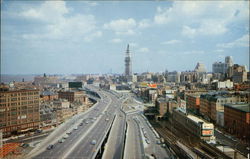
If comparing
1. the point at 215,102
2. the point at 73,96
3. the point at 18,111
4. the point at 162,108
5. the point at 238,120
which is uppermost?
the point at 215,102

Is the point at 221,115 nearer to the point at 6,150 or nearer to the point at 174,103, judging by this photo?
the point at 174,103

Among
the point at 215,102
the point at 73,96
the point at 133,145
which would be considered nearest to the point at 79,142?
the point at 133,145

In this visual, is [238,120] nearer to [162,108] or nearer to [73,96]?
[162,108]

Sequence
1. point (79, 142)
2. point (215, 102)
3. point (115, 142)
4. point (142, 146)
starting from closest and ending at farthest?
point (142, 146) < point (79, 142) < point (115, 142) < point (215, 102)

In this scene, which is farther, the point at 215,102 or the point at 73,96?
the point at 73,96

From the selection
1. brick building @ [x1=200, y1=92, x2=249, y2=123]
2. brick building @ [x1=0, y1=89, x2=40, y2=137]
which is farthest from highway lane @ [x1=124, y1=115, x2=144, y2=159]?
brick building @ [x1=0, y1=89, x2=40, y2=137]

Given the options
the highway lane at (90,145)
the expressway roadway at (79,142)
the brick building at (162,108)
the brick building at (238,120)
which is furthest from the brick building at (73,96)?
the brick building at (238,120)

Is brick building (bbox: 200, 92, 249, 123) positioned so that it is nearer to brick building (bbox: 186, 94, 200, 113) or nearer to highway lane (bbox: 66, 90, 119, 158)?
brick building (bbox: 186, 94, 200, 113)
